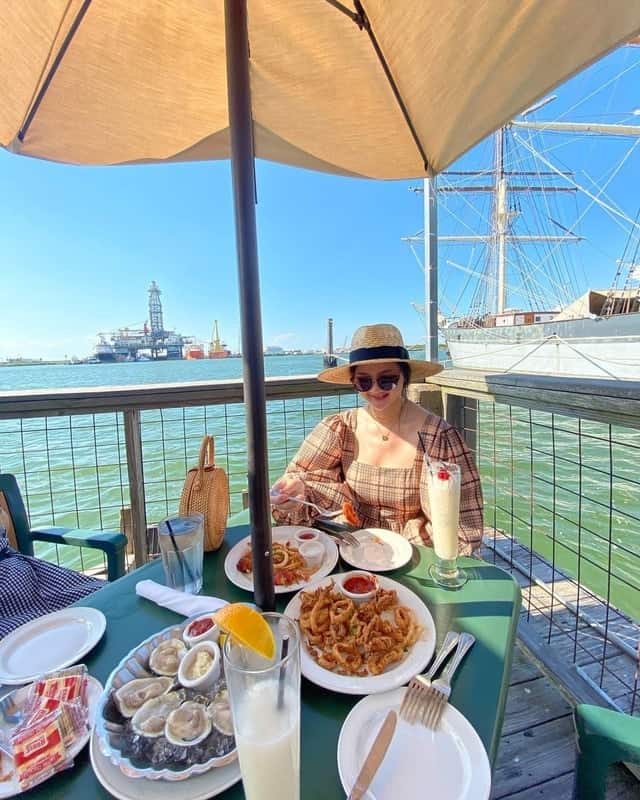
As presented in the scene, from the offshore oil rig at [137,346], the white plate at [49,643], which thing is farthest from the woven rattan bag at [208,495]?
the offshore oil rig at [137,346]

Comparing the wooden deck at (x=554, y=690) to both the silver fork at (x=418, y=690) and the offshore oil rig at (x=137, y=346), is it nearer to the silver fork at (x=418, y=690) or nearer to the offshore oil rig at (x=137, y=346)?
the silver fork at (x=418, y=690)

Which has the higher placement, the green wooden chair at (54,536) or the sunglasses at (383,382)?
the sunglasses at (383,382)

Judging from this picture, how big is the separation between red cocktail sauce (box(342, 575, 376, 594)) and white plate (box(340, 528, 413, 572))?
0.33 ft

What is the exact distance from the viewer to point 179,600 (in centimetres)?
90

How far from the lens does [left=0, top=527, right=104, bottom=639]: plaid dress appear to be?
1.21 metres

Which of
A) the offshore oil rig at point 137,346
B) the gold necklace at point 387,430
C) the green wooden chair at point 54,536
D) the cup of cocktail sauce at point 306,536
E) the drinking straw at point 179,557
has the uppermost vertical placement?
the offshore oil rig at point 137,346

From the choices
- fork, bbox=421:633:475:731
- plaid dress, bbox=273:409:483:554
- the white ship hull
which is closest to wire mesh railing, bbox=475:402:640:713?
plaid dress, bbox=273:409:483:554

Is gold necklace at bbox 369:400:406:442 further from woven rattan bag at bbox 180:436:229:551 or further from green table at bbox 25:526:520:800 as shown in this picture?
woven rattan bag at bbox 180:436:229:551

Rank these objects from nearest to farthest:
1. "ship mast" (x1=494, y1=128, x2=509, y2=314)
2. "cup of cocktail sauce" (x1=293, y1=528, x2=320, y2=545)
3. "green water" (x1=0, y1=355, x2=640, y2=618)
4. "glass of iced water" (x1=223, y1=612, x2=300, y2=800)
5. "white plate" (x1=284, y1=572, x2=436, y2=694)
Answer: "glass of iced water" (x1=223, y1=612, x2=300, y2=800) → "white plate" (x1=284, y1=572, x2=436, y2=694) → "cup of cocktail sauce" (x1=293, y1=528, x2=320, y2=545) → "green water" (x1=0, y1=355, x2=640, y2=618) → "ship mast" (x1=494, y1=128, x2=509, y2=314)

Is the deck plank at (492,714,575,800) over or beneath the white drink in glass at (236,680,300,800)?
beneath

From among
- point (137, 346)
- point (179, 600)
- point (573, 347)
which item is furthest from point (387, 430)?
point (573, 347)

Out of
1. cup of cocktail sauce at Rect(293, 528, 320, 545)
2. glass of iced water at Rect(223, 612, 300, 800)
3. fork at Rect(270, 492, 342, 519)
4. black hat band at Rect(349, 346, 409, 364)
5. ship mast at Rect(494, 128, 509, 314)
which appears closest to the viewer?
glass of iced water at Rect(223, 612, 300, 800)

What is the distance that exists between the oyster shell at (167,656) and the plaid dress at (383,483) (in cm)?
66

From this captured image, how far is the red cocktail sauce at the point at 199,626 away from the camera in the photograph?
29.9 inches
